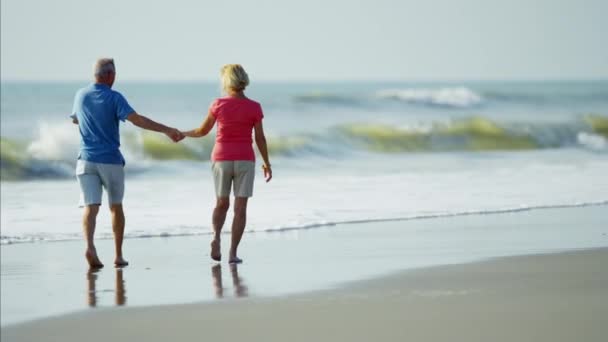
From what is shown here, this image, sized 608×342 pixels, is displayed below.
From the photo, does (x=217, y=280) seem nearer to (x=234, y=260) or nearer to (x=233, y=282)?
(x=233, y=282)

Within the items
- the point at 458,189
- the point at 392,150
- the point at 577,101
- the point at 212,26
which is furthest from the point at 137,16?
the point at 458,189

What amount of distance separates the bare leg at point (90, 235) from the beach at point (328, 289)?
0.42ft

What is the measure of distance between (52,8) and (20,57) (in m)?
2.23

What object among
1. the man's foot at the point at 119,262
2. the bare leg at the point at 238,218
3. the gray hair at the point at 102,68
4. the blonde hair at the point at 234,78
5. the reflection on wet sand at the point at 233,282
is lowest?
the reflection on wet sand at the point at 233,282

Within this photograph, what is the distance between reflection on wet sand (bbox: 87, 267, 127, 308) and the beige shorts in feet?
2.91

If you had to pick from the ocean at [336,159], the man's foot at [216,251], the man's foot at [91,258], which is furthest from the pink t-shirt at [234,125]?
the ocean at [336,159]

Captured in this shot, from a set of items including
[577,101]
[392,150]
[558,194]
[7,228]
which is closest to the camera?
[7,228]

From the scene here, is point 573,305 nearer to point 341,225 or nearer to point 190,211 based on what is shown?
point 341,225

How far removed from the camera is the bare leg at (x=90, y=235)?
323 inches

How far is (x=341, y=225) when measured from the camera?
1100 cm

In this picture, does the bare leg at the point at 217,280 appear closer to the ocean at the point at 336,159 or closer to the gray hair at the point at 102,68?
the gray hair at the point at 102,68

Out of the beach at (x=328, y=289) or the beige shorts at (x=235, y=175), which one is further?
the beige shorts at (x=235, y=175)

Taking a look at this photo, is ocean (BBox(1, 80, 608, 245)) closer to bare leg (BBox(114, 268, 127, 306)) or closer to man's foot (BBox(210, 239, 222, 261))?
man's foot (BBox(210, 239, 222, 261))

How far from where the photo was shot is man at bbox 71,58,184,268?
8.10 metres
